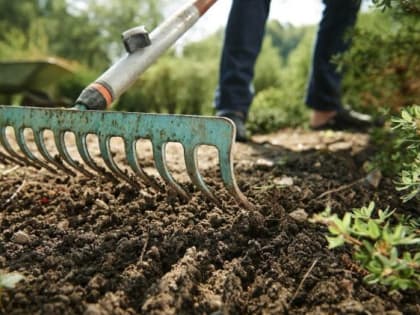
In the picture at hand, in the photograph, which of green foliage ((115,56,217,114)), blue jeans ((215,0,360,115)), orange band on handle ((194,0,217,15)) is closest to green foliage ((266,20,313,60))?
green foliage ((115,56,217,114))

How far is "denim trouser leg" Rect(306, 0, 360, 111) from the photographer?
3.38 meters

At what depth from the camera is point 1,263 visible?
1.39m

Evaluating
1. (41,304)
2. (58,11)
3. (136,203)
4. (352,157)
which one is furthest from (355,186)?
(58,11)

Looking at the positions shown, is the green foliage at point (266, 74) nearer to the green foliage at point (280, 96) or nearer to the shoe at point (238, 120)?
the green foliage at point (280, 96)

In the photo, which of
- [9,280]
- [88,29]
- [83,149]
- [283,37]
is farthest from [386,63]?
[88,29]

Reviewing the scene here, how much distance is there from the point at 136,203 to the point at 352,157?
1.56 meters

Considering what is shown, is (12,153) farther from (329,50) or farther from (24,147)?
(329,50)

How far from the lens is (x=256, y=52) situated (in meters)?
3.06

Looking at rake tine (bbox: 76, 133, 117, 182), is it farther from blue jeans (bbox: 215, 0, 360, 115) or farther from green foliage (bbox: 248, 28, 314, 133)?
green foliage (bbox: 248, 28, 314, 133)

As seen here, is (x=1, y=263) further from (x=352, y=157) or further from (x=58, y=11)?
(x=58, y=11)

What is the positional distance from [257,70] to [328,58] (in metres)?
3.17

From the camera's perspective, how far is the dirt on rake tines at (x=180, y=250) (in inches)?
47.5

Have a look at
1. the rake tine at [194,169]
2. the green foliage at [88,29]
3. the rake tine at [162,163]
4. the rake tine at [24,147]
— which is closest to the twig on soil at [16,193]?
the rake tine at [24,147]

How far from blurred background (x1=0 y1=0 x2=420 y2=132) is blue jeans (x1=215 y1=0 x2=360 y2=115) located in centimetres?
23
